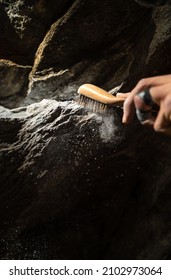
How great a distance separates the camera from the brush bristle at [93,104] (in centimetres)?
181

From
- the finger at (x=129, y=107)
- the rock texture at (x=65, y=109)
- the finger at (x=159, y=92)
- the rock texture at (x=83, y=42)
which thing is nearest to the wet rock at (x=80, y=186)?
the rock texture at (x=65, y=109)

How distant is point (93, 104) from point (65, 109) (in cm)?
34

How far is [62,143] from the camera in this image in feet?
7.44

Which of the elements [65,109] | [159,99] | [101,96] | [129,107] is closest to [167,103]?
[159,99]

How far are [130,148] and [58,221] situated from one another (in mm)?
849

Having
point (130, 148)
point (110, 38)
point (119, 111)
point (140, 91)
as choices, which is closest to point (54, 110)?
point (119, 111)

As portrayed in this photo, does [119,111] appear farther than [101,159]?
No

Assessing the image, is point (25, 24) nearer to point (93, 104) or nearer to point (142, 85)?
point (93, 104)

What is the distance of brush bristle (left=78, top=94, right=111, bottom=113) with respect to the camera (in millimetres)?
1809

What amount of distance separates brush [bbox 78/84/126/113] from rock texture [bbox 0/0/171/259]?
0.24m

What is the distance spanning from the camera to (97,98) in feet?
5.80
